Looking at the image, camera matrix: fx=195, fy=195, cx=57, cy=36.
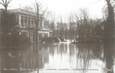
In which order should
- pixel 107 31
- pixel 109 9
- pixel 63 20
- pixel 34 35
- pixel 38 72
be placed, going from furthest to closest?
pixel 63 20, pixel 34 35, pixel 107 31, pixel 109 9, pixel 38 72

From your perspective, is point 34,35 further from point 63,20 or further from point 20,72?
point 20,72

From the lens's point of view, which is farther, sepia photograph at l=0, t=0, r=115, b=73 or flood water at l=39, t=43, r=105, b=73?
sepia photograph at l=0, t=0, r=115, b=73

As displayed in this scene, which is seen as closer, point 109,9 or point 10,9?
point 109,9

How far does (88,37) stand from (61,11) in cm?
393

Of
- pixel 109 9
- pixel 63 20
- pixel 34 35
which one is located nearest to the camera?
pixel 109 9

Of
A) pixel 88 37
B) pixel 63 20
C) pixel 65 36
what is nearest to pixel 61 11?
pixel 63 20

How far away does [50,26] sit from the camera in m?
20.8

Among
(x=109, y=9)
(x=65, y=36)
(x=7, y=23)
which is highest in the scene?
(x=109, y=9)

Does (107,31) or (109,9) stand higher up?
(109,9)

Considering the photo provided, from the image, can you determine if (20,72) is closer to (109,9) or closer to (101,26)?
(109,9)

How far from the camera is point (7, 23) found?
1617cm

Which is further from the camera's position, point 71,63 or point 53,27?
point 53,27

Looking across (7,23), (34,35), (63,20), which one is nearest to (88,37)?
(63,20)

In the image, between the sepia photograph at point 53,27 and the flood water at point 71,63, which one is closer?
the flood water at point 71,63
